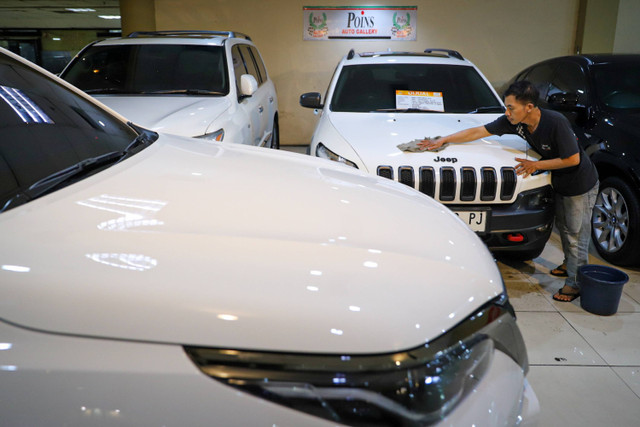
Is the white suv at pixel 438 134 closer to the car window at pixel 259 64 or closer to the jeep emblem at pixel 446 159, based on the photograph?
the jeep emblem at pixel 446 159

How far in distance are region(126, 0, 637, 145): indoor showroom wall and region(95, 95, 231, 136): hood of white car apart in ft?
13.8

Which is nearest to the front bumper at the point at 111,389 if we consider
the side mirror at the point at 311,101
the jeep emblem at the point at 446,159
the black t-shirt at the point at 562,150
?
the jeep emblem at the point at 446,159

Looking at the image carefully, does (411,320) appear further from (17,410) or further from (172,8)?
(172,8)

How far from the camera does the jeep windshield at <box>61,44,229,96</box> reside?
464cm

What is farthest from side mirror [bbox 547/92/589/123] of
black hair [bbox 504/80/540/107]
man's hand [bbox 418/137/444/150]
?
man's hand [bbox 418/137/444/150]

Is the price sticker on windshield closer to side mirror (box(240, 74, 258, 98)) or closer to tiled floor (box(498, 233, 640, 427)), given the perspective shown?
side mirror (box(240, 74, 258, 98))

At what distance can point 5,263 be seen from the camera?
0.93 metres

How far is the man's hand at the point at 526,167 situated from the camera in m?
3.30

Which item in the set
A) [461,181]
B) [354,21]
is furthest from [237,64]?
[354,21]

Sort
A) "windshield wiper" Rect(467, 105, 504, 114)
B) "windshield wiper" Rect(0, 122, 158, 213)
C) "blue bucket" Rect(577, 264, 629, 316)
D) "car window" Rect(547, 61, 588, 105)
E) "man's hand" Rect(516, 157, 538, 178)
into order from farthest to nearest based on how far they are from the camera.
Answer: "car window" Rect(547, 61, 588, 105), "windshield wiper" Rect(467, 105, 504, 114), "man's hand" Rect(516, 157, 538, 178), "blue bucket" Rect(577, 264, 629, 316), "windshield wiper" Rect(0, 122, 158, 213)

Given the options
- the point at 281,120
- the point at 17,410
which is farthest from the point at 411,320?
the point at 281,120

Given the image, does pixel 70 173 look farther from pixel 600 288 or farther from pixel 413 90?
pixel 413 90

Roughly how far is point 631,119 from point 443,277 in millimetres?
3654

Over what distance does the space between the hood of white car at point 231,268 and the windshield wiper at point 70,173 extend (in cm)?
4
